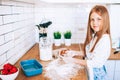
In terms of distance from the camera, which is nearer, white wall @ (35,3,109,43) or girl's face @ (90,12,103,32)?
girl's face @ (90,12,103,32)

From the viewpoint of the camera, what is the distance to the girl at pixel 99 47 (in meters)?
1.35

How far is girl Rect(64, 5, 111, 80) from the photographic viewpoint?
1.35 metres

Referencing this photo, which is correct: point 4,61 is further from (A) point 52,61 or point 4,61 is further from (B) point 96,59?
(B) point 96,59

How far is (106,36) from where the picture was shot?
1.38 metres

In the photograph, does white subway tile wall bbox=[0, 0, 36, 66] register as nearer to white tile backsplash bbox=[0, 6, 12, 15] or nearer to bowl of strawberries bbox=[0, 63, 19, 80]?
white tile backsplash bbox=[0, 6, 12, 15]

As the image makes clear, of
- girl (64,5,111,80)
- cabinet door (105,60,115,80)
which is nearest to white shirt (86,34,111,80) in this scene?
girl (64,5,111,80)

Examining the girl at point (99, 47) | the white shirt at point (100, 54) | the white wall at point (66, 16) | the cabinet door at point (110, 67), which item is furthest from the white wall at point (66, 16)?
the white shirt at point (100, 54)

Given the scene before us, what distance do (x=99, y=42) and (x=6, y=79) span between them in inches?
31.5

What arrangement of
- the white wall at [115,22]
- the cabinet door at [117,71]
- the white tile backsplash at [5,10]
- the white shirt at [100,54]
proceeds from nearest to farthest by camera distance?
the white tile backsplash at [5,10] → the white shirt at [100,54] → the cabinet door at [117,71] → the white wall at [115,22]

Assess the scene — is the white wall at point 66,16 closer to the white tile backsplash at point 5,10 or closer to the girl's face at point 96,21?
the girl's face at point 96,21

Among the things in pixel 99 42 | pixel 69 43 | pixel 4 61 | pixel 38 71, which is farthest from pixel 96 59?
pixel 69 43

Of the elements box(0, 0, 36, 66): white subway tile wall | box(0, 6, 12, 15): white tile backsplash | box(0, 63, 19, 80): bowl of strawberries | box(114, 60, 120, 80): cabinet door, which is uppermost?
box(0, 6, 12, 15): white tile backsplash

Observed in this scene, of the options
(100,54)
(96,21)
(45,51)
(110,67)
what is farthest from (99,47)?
(110,67)

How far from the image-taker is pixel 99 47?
1350 mm
